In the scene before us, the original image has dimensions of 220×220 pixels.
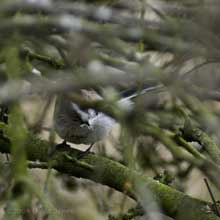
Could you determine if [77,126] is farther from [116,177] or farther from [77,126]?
[116,177]

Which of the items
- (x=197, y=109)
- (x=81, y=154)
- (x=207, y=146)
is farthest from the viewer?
(x=81, y=154)

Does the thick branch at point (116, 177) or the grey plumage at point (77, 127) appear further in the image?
the grey plumage at point (77, 127)

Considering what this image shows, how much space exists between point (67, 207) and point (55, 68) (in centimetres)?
147

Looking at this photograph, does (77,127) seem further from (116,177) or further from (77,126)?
(116,177)

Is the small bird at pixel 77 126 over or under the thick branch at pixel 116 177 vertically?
under

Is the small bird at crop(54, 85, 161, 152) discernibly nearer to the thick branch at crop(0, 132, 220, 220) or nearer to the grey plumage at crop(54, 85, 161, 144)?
the grey plumage at crop(54, 85, 161, 144)

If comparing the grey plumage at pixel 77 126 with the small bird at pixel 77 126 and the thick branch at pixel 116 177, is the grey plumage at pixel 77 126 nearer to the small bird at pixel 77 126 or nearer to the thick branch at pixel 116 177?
the small bird at pixel 77 126

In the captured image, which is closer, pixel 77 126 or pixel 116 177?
pixel 116 177

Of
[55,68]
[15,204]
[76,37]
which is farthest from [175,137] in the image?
[15,204]

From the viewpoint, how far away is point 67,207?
5148 millimetres

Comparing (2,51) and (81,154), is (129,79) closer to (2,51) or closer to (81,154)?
(2,51)

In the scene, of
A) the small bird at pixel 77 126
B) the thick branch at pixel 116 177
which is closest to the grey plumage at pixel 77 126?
the small bird at pixel 77 126

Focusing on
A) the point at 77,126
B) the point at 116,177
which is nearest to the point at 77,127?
the point at 77,126

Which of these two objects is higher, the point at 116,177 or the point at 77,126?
the point at 116,177
